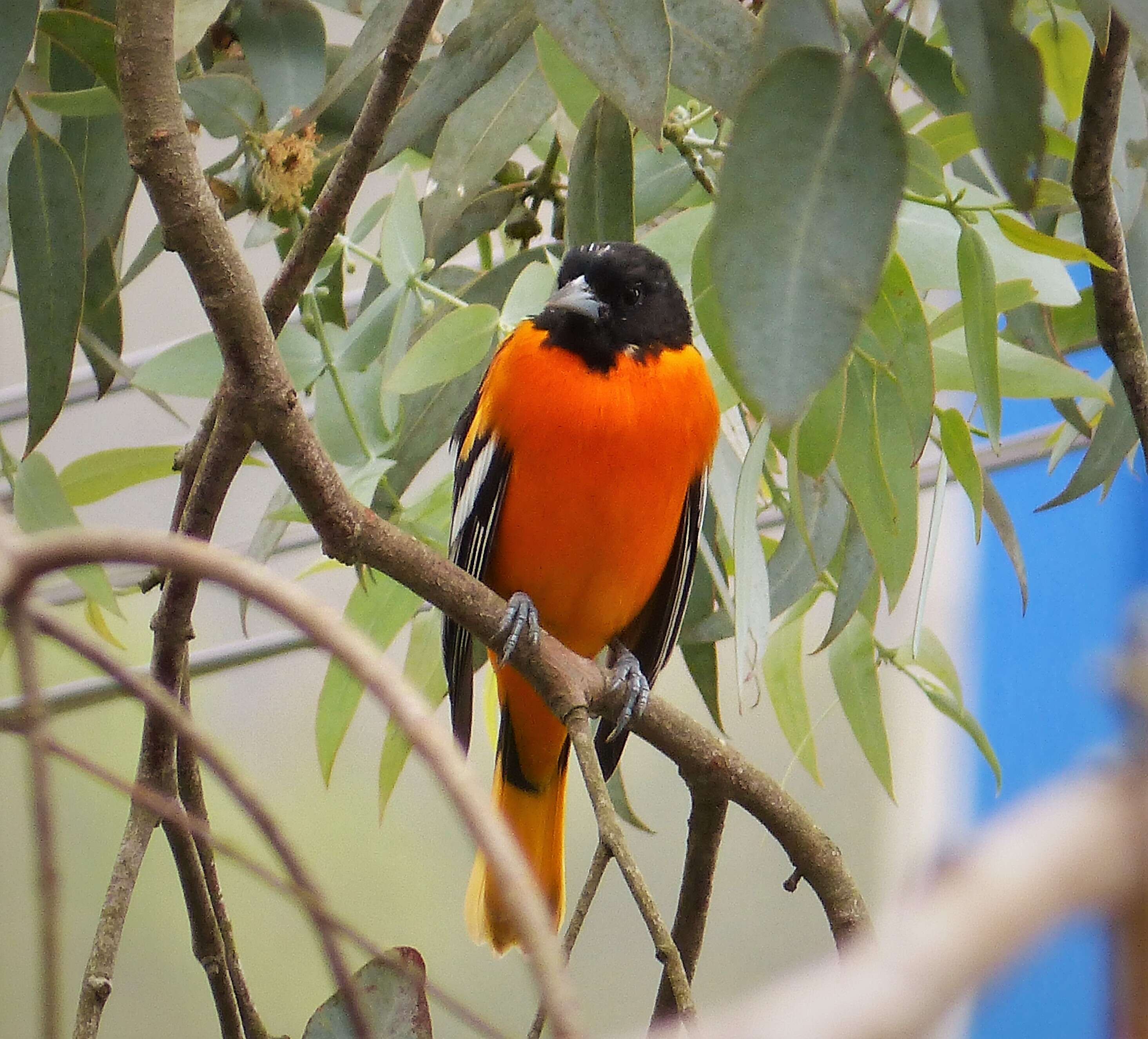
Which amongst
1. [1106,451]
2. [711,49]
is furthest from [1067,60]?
[711,49]

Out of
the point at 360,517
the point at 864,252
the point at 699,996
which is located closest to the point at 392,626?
the point at 360,517

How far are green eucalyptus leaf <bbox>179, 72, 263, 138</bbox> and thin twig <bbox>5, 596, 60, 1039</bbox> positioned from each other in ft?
3.37

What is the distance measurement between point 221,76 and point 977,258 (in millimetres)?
716

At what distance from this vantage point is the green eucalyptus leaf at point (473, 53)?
3.03ft

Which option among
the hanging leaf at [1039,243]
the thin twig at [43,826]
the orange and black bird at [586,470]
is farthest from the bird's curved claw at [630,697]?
the thin twig at [43,826]

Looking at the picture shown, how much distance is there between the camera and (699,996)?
2639 mm

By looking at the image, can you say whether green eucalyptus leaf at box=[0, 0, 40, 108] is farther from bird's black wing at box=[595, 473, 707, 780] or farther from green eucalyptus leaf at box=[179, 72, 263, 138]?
bird's black wing at box=[595, 473, 707, 780]

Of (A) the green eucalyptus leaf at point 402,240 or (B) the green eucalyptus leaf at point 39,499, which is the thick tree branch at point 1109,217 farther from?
(B) the green eucalyptus leaf at point 39,499

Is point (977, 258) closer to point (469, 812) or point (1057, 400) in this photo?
point (1057, 400)

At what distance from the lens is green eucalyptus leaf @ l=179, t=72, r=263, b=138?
4.09ft

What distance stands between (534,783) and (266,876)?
58.8 inches

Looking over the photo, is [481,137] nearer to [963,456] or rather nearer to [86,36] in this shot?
[86,36]

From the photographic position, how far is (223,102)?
4.14 feet

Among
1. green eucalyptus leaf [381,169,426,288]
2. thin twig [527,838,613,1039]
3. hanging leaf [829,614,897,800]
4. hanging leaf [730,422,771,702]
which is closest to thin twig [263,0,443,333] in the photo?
green eucalyptus leaf [381,169,426,288]
